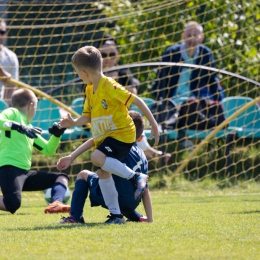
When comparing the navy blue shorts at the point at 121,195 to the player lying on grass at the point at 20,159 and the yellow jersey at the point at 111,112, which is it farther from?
the player lying on grass at the point at 20,159

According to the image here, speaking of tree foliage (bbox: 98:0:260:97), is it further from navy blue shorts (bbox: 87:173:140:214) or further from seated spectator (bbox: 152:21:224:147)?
navy blue shorts (bbox: 87:173:140:214)

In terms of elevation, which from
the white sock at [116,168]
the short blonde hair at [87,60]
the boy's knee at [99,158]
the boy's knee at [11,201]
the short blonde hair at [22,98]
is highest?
the short blonde hair at [87,60]

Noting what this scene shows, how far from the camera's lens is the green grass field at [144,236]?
4.05 metres

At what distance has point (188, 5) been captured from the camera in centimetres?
1066

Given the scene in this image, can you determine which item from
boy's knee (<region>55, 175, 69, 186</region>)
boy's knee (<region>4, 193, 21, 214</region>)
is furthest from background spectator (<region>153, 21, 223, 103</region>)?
boy's knee (<region>4, 193, 21, 214</region>)

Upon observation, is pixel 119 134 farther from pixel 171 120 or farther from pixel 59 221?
pixel 171 120

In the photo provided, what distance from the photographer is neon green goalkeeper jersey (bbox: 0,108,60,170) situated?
673cm

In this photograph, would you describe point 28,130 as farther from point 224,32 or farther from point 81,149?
point 224,32

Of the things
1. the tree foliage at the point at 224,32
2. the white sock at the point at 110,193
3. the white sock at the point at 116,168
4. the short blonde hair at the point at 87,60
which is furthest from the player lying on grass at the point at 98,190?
the tree foliage at the point at 224,32

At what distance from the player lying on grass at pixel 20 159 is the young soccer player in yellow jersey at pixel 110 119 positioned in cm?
108

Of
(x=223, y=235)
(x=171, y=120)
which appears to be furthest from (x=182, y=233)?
(x=171, y=120)

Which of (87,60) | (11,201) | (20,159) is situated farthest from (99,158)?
(20,159)

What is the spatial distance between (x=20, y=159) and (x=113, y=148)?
1736mm

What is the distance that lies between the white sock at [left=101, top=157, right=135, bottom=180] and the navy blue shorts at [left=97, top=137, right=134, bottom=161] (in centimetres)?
6
